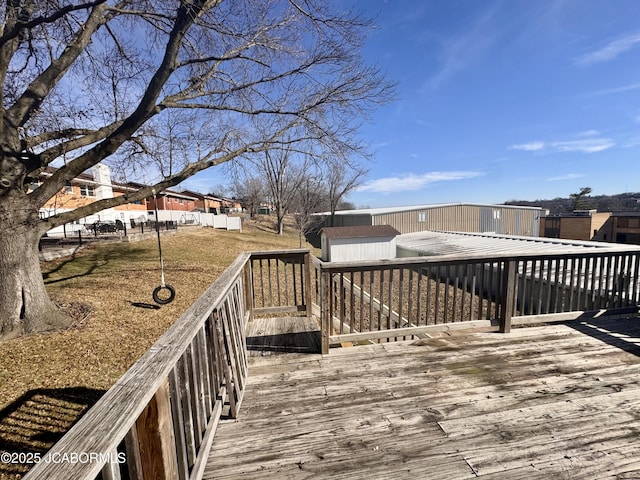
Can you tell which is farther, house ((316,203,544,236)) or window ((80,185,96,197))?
house ((316,203,544,236))

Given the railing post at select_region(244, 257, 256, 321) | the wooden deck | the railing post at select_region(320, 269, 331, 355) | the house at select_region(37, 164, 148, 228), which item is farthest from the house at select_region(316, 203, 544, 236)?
the railing post at select_region(320, 269, 331, 355)

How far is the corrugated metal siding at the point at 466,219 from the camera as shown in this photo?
24.8 meters

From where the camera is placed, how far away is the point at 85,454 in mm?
684

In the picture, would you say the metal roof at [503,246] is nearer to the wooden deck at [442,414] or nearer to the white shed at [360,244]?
the white shed at [360,244]

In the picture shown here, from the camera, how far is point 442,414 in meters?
2.15

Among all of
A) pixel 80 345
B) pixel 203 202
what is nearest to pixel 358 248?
pixel 80 345

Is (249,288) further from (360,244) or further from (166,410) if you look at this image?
(360,244)

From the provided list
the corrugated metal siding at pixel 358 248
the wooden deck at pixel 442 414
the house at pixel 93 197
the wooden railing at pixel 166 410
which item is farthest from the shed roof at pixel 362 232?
the wooden railing at pixel 166 410

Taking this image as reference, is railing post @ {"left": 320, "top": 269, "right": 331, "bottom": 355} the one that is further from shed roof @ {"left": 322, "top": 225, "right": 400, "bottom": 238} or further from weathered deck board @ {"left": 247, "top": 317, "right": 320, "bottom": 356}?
shed roof @ {"left": 322, "top": 225, "right": 400, "bottom": 238}

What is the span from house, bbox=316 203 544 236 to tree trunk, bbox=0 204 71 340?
2187cm

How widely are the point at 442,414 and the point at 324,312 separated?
4.34 feet

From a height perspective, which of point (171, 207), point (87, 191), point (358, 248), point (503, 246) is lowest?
point (358, 248)

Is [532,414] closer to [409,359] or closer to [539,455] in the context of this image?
[539,455]

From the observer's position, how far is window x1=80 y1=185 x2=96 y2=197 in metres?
21.5
